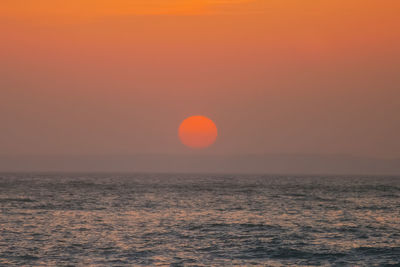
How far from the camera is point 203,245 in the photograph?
31.0 meters

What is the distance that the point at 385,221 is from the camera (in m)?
44.7

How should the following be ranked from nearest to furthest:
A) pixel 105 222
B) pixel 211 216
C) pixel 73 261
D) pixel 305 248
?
pixel 73 261 < pixel 305 248 < pixel 105 222 < pixel 211 216

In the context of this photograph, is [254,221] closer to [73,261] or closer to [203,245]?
[203,245]

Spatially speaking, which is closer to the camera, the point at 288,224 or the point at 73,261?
the point at 73,261

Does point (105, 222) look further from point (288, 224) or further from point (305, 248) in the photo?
point (305, 248)

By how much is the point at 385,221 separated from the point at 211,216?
1650cm

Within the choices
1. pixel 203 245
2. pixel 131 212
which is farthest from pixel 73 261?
pixel 131 212

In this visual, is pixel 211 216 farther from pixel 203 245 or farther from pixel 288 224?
pixel 203 245

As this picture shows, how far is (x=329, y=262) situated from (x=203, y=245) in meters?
8.27

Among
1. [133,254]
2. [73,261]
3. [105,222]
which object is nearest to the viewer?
[73,261]

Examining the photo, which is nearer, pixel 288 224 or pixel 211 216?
pixel 288 224

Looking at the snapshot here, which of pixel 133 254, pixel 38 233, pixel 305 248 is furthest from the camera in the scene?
pixel 38 233

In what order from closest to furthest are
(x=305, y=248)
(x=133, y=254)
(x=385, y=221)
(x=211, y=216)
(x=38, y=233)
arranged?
(x=133, y=254) → (x=305, y=248) → (x=38, y=233) → (x=385, y=221) → (x=211, y=216)

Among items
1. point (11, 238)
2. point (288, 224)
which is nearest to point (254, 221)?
point (288, 224)
